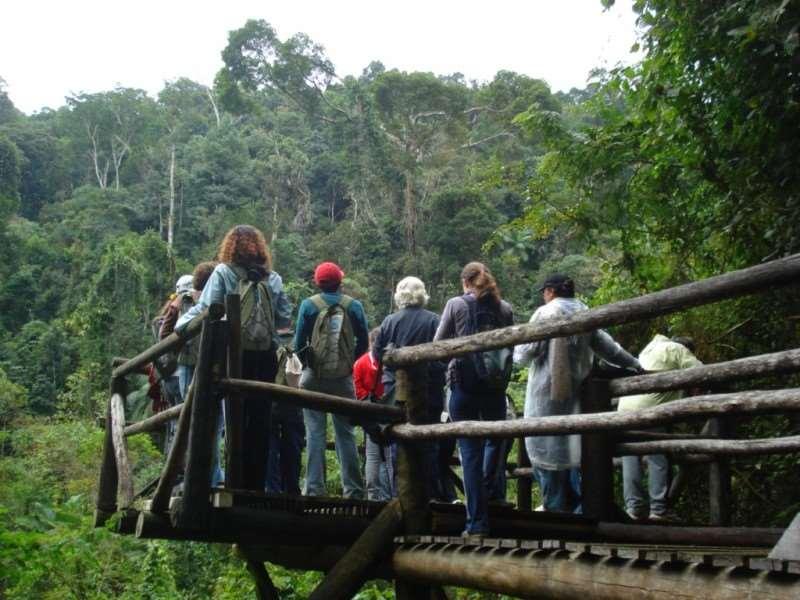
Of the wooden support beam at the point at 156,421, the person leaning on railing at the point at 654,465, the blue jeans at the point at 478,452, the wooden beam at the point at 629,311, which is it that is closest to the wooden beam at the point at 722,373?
the wooden beam at the point at 629,311

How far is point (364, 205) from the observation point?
1779 inches

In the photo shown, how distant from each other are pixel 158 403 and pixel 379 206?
1509 inches

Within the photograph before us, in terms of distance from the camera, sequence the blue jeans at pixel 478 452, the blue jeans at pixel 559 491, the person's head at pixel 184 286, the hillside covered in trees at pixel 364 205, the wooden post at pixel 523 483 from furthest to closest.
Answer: the wooden post at pixel 523 483
the hillside covered in trees at pixel 364 205
the person's head at pixel 184 286
the blue jeans at pixel 559 491
the blue jeans at pixel 478 452

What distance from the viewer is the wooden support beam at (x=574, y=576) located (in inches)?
112

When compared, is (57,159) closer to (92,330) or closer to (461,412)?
(92,330)

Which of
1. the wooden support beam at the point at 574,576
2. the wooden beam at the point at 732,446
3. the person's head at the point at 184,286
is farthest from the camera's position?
the person's head at the point at 184,286

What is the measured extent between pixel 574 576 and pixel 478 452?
1.31 metres

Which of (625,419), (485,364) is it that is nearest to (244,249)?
(485,364)

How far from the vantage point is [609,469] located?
199 inches

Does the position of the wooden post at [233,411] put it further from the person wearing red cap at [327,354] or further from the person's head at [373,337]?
the person's head at [373,337]

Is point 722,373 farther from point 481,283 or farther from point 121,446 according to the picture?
→ point 121,446

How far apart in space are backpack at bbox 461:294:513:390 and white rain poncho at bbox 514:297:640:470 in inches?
5.7

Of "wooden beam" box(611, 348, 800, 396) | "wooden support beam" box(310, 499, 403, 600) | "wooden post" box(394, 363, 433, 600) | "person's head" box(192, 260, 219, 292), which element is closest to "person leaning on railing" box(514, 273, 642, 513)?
"wooden beam" box(611, 348, 800, 396)

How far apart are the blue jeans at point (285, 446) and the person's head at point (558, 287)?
1.54m
